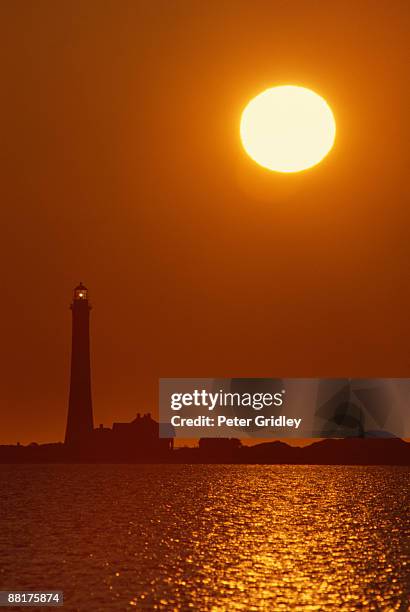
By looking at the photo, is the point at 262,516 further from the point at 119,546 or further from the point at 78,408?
the point at 78,408

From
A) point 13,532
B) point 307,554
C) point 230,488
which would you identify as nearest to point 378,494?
point 230,488

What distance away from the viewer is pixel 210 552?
65.9 metres

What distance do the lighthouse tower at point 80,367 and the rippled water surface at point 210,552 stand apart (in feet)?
108

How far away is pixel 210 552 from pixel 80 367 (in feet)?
308

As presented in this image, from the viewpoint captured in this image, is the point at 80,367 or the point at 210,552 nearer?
the point at 210,552

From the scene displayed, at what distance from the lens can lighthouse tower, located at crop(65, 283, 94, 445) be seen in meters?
158

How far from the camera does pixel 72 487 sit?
507 feet

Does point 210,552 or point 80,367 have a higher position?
point 80,367

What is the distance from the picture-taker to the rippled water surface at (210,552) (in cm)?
4847

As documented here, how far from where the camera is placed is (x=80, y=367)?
158 m

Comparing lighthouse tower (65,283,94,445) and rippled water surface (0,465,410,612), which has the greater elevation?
lighthouse tower (65,283,94,445)

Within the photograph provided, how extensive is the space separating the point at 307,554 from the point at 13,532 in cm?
2512

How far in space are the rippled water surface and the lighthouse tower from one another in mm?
33021

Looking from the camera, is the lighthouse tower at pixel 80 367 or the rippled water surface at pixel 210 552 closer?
the rippled water surface at pixel 210 552
